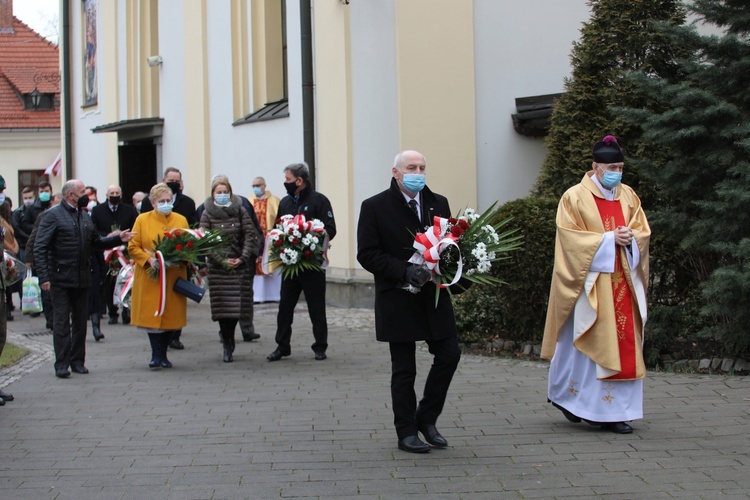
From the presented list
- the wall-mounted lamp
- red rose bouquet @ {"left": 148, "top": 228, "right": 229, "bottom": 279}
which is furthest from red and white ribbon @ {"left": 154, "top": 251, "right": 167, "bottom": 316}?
the wall-mounted lamp

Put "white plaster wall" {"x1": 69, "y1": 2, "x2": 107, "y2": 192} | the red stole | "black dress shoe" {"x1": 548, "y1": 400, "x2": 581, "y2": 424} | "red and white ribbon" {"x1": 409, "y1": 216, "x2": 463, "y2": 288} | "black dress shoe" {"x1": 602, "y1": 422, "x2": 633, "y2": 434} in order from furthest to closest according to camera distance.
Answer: "white plaster wall" {"x1": 69, "y1": 2, "x2": 107, "y2": 192} < "black dress shoe" {"x1": 548, "y1": 400, "x2": 581, "y2": 424} < the red stole < "black dress shoe" {"x1": 602, "y1": 422, "x2": 633, "y2": 434} < "red and white ribbon" {"x1": 409, "y1": 216, "x2": 463, "y2": 288}

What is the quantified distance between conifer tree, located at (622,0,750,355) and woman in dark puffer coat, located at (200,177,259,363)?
4109mm

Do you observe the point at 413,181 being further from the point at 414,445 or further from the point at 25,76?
the point at 25,76

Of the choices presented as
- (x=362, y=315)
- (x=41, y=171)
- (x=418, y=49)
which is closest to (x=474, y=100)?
(x=418, y=49)

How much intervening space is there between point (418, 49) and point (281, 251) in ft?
16.6

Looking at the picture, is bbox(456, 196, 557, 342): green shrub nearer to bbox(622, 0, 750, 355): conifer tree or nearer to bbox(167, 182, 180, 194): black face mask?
bbox(622, 0, 750, 355): conifer tree

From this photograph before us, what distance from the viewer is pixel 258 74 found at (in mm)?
20031

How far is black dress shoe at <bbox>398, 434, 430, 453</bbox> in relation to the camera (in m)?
6.86

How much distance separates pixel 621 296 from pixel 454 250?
150cm

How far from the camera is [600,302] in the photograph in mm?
7477

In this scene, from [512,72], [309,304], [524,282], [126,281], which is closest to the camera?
[524,282]

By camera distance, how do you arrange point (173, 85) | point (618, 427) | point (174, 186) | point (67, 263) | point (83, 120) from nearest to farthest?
point (618, 427) < point (67, 263) < point (174, 186) < point (173, 85) < point (83, 120)

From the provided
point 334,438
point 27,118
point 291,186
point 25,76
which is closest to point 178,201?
point 291,186

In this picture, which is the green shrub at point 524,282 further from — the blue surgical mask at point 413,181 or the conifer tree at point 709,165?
the blue surgical mask at point 413,181
